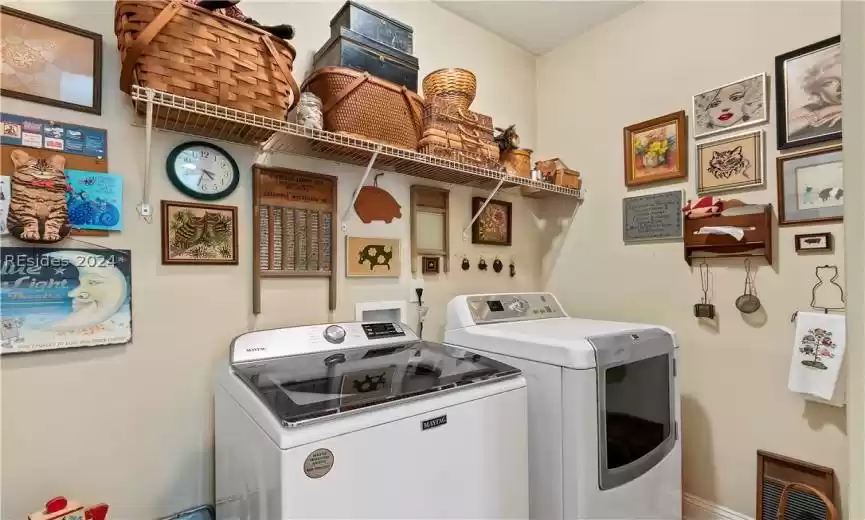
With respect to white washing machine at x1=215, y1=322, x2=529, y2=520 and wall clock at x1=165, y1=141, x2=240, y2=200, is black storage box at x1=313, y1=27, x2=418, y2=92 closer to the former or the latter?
wall clock at x1=165, y1=141, x2=240, y2=200

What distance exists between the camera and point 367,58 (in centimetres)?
162

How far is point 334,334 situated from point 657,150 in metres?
1.75

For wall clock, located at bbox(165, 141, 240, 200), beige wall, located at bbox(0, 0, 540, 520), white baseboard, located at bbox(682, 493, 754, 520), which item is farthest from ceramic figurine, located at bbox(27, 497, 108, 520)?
white baseboard, located at bbox(682, 493, 754, 520)

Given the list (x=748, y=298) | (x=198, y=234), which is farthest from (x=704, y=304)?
(x=198, y=234)

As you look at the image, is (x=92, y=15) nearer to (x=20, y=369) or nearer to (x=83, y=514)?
(x=20, y=369)

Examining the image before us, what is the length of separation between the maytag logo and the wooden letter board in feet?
2.62

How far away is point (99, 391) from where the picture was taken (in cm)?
126

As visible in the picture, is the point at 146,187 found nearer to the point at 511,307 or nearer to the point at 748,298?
the point at 511,307

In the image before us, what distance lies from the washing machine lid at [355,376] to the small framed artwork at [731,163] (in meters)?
1.35

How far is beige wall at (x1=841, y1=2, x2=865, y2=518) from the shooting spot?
497mm

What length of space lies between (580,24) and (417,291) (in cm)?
173

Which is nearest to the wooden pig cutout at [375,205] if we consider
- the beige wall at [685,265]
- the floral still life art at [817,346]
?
the beige wall at [685,265]

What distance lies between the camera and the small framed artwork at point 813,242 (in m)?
1.57

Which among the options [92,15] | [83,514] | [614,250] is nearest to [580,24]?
[614,250]
